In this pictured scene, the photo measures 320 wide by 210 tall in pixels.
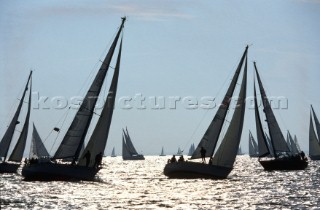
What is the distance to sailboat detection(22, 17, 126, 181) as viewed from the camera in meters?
42.4

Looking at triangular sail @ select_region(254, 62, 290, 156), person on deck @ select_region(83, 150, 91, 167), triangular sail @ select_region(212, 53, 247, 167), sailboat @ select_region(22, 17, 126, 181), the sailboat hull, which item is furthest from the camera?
triangular sail @ select_region(254, 62, 290, 156)

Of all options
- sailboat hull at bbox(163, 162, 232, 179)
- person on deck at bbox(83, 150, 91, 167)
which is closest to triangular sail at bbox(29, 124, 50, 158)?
sailboat hull at bbox(163, 162, 232, 179)

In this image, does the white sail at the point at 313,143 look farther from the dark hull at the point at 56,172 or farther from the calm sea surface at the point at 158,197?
the dark hull at the point at 56,172

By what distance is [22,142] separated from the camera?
207 feet

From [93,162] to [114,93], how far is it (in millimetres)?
5440

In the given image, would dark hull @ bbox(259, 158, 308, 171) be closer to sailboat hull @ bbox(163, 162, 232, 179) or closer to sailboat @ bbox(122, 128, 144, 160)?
sailboat hull @ bbox(163, 162, 232, 179)

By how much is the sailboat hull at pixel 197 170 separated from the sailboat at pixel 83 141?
7.75 meters

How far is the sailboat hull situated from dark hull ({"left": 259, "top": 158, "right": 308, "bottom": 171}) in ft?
59.1

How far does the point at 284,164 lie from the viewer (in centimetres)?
6644

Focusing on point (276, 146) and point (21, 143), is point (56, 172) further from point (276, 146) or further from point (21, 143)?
point (276, 146)

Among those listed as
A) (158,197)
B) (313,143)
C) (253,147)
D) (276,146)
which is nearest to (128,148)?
(253,147)

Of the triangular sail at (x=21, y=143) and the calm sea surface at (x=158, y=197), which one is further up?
the triangular sail at (x=21, y=143)

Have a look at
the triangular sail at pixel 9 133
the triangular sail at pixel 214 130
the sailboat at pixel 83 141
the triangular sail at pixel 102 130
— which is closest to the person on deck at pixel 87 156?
the sailboat at pixel 83 141

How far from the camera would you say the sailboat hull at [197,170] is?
1914 inches
